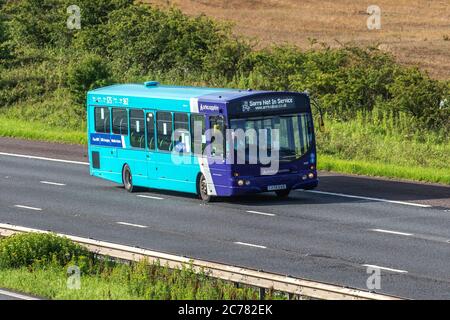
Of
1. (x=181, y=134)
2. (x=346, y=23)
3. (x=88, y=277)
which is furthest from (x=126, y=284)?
(x=346, y=23)

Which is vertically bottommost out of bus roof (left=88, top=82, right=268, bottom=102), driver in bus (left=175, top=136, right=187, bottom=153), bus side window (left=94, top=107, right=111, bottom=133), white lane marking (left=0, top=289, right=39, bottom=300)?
white lane marking (left=0, top=289, right=39, bottom=300)

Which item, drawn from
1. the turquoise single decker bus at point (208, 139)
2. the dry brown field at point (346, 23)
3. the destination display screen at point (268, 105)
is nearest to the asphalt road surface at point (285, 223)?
the turquoise single decker bus at point (208, 139)

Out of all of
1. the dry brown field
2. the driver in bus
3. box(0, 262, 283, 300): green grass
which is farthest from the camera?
the dry brown field

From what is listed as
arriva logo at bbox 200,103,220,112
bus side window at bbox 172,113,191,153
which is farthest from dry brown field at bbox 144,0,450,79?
arriva logo at bbox 200,103,220,112

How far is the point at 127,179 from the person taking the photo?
105 feet

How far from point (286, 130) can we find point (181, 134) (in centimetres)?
256

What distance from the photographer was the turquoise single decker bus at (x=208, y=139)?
28656 mm

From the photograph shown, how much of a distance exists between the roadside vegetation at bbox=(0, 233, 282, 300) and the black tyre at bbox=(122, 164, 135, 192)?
11.0m

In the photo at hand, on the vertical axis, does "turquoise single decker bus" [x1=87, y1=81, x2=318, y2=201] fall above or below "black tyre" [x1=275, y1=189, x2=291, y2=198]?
above

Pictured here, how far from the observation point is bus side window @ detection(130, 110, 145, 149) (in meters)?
31.3

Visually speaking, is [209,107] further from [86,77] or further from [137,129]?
[86,77]

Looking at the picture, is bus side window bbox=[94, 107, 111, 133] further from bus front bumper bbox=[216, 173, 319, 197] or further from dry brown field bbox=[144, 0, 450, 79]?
dry brown field bbox=[144, 0, 450, 79]

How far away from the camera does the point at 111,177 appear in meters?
32.6
